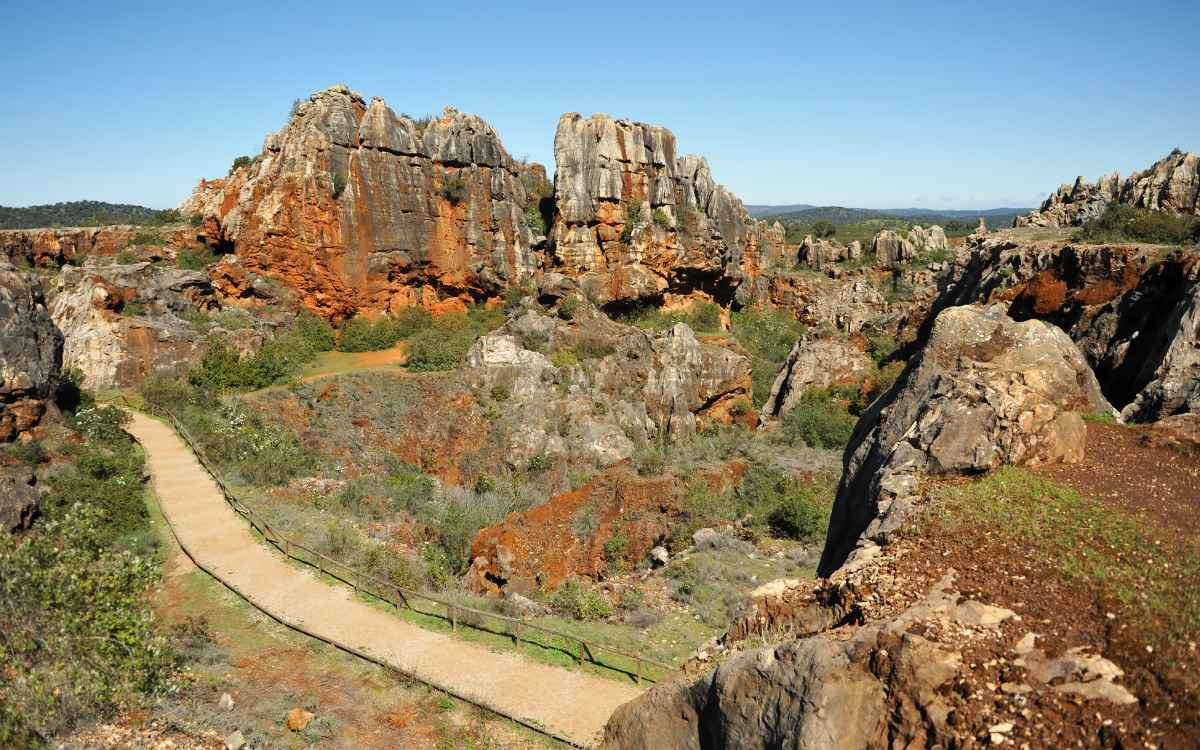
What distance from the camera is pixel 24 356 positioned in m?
18.5

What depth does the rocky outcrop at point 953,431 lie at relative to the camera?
955 centimetres

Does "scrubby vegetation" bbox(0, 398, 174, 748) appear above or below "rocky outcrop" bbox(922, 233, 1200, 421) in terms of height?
below

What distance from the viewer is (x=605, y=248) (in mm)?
36469

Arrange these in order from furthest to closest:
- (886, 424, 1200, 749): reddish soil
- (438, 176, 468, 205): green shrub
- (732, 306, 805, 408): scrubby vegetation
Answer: (732, 306, 805, 408): scrubby vegetation, (438, 176, 468, 205): green shrub, (886, 424, 1200, 749): reddish soil

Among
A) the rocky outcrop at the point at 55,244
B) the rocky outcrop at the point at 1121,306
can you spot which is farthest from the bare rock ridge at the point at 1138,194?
the rocky outcrop at the point at 55,244

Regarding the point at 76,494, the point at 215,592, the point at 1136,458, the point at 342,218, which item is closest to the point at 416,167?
the point at 342,218

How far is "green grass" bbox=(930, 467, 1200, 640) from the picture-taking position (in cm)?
616

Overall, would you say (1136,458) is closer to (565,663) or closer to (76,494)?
(565,663)

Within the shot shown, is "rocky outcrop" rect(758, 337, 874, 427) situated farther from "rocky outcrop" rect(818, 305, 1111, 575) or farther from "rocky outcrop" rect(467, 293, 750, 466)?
"rocky outcrop" rect(818, 305, 1111, 575)

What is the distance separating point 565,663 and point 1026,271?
86.2 feet

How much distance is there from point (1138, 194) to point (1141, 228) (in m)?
9.87

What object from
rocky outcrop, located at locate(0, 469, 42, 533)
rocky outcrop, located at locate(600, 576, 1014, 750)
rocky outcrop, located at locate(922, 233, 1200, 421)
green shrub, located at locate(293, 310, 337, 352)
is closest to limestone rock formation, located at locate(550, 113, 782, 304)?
green shrub, located at locate(293, 310, 337, 352)

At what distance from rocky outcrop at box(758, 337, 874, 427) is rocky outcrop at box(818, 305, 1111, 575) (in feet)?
64.1

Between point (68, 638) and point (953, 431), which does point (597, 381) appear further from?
point (68, 638)
